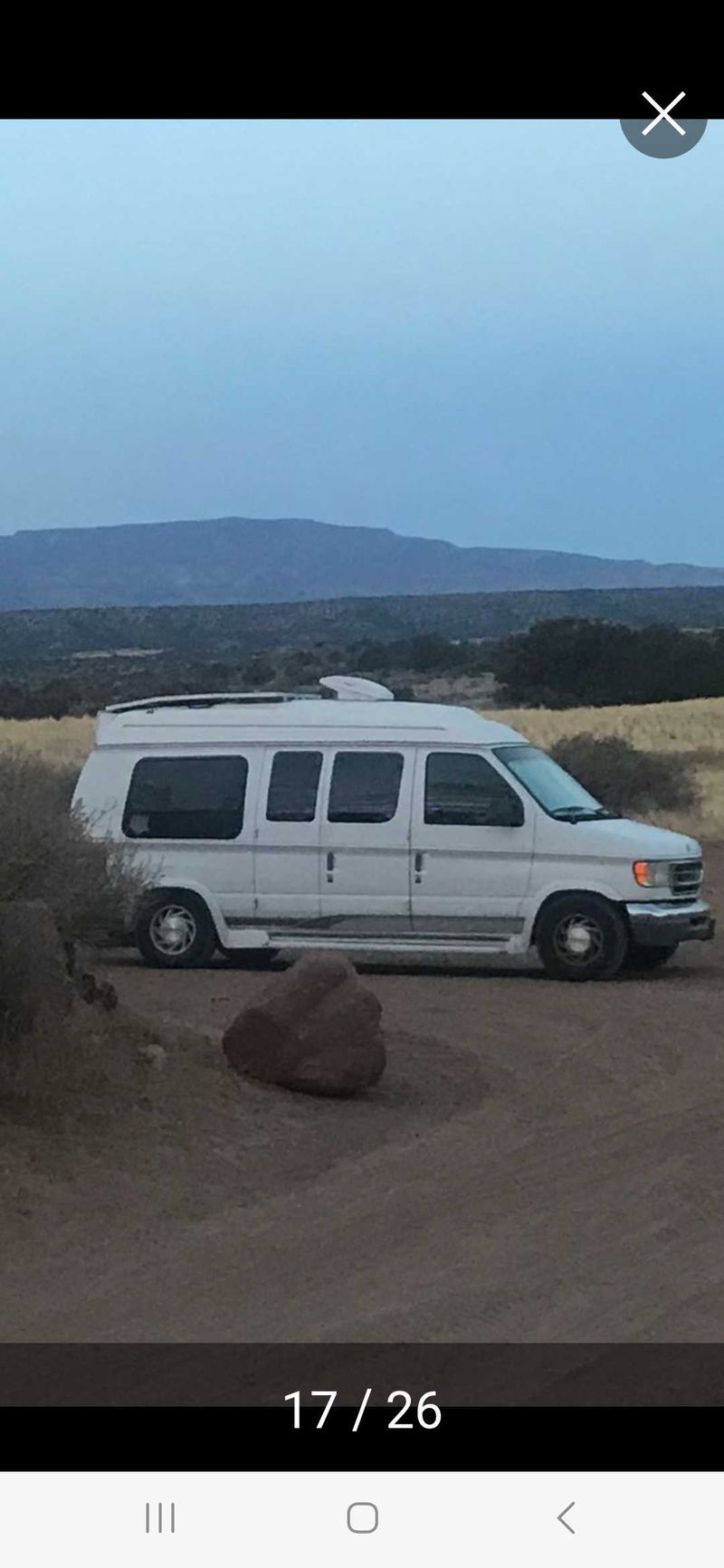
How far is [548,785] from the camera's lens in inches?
570

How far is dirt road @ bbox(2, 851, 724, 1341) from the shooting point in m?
5.83

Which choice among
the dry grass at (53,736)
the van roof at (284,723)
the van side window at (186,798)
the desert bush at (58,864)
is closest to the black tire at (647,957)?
the van roof at (284,723)

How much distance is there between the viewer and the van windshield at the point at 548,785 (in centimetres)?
1411

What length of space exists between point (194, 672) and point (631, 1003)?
43.4 metres

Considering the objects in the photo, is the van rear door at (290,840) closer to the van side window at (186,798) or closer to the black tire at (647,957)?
the van side window at (186,798)

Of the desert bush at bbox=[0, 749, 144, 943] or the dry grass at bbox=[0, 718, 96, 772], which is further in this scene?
the dry grass at bbox=[0, 718, 96, 772]

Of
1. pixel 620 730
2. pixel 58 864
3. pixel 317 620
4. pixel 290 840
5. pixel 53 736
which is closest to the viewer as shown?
pixel 58 864

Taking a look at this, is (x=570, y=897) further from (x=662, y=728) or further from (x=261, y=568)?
(x=261, y=568)

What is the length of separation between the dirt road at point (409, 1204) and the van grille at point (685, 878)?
238cm

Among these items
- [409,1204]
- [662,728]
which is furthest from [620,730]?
[409,1204]

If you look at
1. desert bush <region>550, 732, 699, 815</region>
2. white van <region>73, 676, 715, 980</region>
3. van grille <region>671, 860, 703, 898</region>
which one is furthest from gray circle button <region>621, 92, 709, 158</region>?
desert bush <region>550, 732, 699, 815</region>

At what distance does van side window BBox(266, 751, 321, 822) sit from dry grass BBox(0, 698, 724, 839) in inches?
622

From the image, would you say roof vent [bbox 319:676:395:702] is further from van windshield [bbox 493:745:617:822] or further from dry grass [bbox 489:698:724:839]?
dry grass [bbox 489:698:724:839]

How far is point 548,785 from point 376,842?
1357 mm
